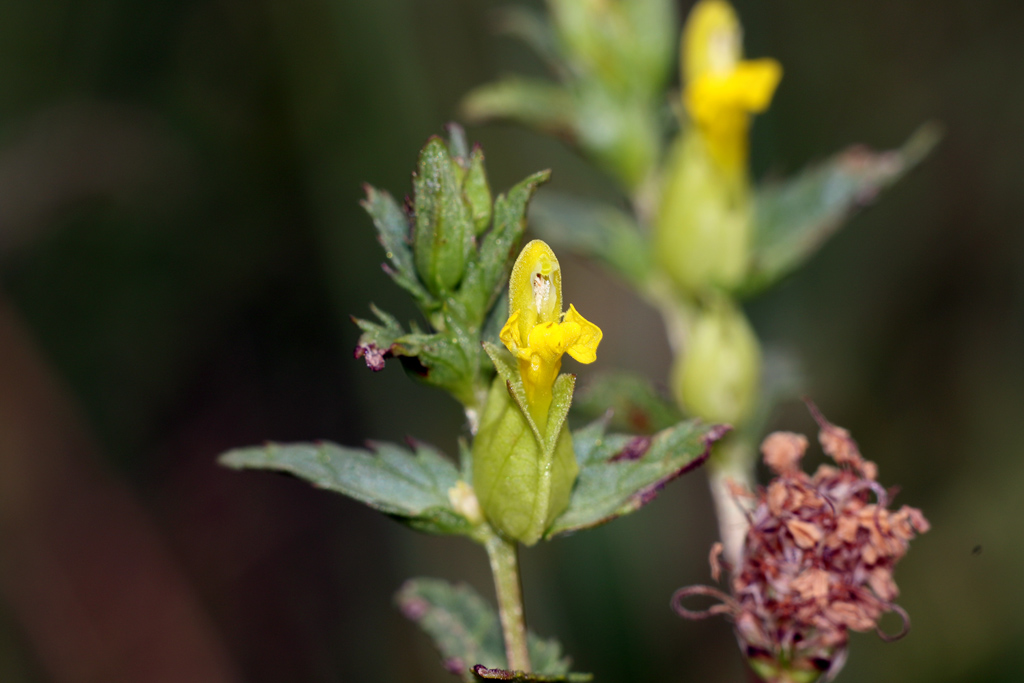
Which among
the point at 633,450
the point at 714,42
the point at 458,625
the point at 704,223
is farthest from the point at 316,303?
the point at 633,450

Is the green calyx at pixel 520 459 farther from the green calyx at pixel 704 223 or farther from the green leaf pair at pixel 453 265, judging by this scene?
the green calyx at pixel 704 223

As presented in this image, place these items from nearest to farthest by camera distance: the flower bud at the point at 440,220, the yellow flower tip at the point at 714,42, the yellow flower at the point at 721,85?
the flower bud at the point at 440,220 < the yellow flower at the point at 721,85 < the yellow flower tip at the point at 714,42

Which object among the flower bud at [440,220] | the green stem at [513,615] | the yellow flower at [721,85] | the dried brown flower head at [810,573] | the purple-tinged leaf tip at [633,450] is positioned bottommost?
the dried brown flower head at [810,573]

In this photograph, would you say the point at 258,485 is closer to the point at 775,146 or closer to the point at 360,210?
the point at 360,210

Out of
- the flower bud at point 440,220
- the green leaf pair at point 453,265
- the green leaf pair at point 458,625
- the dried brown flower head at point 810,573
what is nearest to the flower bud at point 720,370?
the dried brown flower head at point 810,573

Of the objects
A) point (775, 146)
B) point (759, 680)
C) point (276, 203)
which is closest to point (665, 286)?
point (759, 680)

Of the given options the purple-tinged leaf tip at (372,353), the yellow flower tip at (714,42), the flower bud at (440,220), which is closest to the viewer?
the purple-tinged leaf tip at (372,353)

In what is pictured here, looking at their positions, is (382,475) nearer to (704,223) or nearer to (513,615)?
(513,615)

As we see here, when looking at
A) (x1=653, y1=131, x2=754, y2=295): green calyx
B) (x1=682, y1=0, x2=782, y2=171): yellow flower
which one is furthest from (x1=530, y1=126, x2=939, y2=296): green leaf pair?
(x1=682, y1=0, x2=782, y2=171): yellow flower
